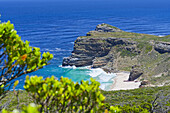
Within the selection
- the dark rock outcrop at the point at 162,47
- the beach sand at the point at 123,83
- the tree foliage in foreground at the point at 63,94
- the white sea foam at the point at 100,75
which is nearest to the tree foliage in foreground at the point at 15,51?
the tree foliage in foreground at the point at 63,94

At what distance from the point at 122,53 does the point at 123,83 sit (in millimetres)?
20368

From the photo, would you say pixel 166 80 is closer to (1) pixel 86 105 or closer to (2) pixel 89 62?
(2) pixel 89 62

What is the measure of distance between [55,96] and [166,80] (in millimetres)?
57614

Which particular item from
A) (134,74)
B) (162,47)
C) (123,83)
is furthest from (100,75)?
(162,47)

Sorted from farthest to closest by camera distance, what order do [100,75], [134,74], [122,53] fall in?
[122,53] → [100,75] → [134,74]

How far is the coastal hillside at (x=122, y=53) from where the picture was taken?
75.7m

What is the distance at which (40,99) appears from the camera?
7.34m

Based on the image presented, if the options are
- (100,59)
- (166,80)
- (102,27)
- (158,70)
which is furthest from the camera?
(102,27)

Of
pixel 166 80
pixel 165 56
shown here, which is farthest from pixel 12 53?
pixel 165 56

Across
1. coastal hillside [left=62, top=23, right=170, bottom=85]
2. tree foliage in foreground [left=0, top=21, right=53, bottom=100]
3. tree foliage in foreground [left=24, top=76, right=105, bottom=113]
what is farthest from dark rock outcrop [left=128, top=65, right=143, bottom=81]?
tree foliage in foreground [left=0, top=21, right=53, bottom=100]

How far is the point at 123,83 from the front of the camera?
67062mm

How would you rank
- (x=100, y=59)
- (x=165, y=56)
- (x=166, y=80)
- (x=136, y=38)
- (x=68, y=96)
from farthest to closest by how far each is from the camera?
(x=136, y=38) → (x=100, y=59) → (x=165, y=56) → (x=166, y=80) → (x=68, y=96)

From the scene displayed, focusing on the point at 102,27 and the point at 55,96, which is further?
the point at 102,27

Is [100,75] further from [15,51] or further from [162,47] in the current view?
[15,51]
